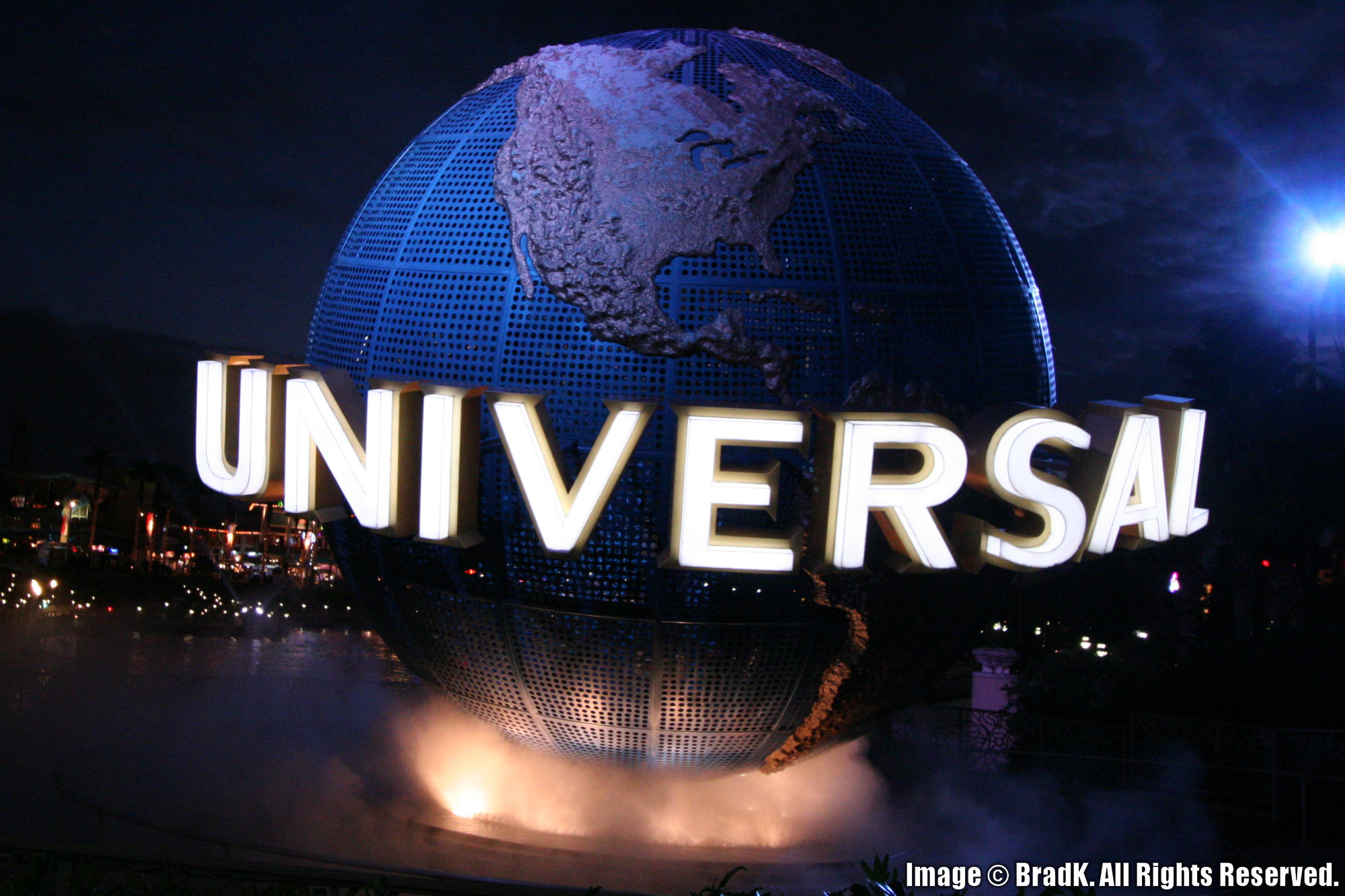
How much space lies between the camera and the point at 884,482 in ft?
26.8

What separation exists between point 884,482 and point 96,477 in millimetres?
35510

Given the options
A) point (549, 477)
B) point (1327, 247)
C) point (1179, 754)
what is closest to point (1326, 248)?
point (1327, 247)

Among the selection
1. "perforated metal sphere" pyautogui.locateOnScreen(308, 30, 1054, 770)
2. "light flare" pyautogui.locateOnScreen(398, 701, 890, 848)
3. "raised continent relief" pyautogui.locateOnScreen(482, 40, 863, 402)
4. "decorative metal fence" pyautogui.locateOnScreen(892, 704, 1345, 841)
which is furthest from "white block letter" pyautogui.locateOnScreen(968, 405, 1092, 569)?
"decorative metal fence" pyautogui.locateOnScreen(892, 704, 1345, 841)

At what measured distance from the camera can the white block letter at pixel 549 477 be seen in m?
8.09

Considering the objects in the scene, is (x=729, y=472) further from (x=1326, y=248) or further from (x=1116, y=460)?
(x=1326, y=248)

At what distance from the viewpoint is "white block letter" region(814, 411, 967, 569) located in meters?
8.02

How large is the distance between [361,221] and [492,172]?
4.80 ft

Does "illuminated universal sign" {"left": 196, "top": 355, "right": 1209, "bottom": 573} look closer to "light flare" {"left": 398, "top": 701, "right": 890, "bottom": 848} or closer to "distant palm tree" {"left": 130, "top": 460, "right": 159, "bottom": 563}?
"light flare" {"left": 398, "top": 701, "right": 890, "bottom": 848}

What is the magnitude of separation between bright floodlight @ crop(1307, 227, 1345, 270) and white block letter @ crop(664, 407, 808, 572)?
1385 cm

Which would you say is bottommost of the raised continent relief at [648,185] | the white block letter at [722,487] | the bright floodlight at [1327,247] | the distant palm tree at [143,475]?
the white block letter at [722,487]

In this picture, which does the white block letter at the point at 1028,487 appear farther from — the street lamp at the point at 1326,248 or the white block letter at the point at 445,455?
the street lamp at the point at 1326,248

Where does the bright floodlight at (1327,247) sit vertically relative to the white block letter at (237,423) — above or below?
above

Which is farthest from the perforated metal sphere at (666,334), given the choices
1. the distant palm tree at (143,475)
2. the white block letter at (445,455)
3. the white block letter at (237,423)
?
the distant palm tree at (143,475)

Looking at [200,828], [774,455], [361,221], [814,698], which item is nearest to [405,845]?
[200,828]
